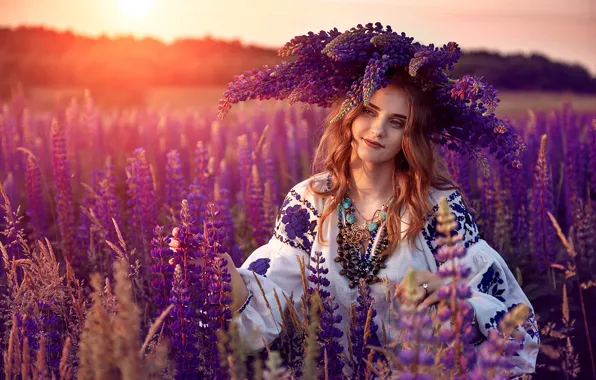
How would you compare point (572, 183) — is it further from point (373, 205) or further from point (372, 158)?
point (372, 158)

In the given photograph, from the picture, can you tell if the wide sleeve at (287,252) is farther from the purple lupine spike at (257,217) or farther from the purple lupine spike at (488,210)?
the purple lupine spike at (488,210)

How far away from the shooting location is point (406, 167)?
310 cm

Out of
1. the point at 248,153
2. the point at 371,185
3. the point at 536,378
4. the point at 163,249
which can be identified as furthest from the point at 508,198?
the point at 163,249

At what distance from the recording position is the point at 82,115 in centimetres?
530

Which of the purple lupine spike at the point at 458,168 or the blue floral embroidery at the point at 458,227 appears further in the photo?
the purple lupine spike at the point at 458,168

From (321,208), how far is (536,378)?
151 cm

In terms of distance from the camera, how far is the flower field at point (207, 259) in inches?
62.5

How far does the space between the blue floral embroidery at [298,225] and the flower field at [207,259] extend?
115mm

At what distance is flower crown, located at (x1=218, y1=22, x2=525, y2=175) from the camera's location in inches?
106

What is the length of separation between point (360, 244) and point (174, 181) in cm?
140

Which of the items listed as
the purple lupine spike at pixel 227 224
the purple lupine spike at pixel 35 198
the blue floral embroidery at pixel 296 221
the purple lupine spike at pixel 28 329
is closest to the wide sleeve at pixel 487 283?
the blue floral embroidery at pixel 296 221

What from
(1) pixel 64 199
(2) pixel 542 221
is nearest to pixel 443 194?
(2) pixel 542 221

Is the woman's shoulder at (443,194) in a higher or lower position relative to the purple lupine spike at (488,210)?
higher

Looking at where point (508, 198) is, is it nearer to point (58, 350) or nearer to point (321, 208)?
point (321, 208)
